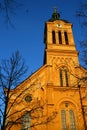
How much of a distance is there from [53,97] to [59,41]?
32.7 feet

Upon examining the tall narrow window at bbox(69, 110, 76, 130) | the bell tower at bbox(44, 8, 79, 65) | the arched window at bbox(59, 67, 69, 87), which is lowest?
the tall narrow window at bbox(69, 110, 76, 130)

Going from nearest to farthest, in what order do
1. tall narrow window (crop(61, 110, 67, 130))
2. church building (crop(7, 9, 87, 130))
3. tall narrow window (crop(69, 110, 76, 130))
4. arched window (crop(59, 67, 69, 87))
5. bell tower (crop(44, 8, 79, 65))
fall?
church building (crop(7, 9, 87, 130)) → tall narrow window (crop(61, 110, 67, 130)) → tall narrow window (crop(69, 110, 76, 130)) → arched window (crop(59, 67, 69, 87)) → bell tower (crop(44, 8, 79, 65))

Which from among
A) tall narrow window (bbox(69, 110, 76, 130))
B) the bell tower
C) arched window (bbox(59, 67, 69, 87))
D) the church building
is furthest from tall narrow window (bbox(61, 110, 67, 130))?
the bell tower

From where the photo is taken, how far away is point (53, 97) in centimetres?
2184

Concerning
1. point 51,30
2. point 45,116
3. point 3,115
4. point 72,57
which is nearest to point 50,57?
point 72,57

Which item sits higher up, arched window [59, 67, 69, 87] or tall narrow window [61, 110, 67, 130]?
arched window [59, 67, 69, 87]

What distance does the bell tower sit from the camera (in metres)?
26.4

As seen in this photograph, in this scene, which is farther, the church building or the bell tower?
the bell tower

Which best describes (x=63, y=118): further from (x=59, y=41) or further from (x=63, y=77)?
(x=59, y=41)

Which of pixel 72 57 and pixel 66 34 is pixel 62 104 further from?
pixel 66 34

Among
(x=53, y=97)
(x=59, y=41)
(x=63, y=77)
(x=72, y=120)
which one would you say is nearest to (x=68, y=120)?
(x=72, y=120)

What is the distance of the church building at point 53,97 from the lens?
1995 cm

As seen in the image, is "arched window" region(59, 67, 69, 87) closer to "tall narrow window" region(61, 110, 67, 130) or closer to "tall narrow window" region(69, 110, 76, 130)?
"tall narrow window" region(61, 110, 67, 130)

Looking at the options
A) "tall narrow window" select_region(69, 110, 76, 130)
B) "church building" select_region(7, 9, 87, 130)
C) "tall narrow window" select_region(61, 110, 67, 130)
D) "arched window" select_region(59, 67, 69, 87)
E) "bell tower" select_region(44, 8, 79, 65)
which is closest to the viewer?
"church building" select_region(7, 9, 87, 130)
